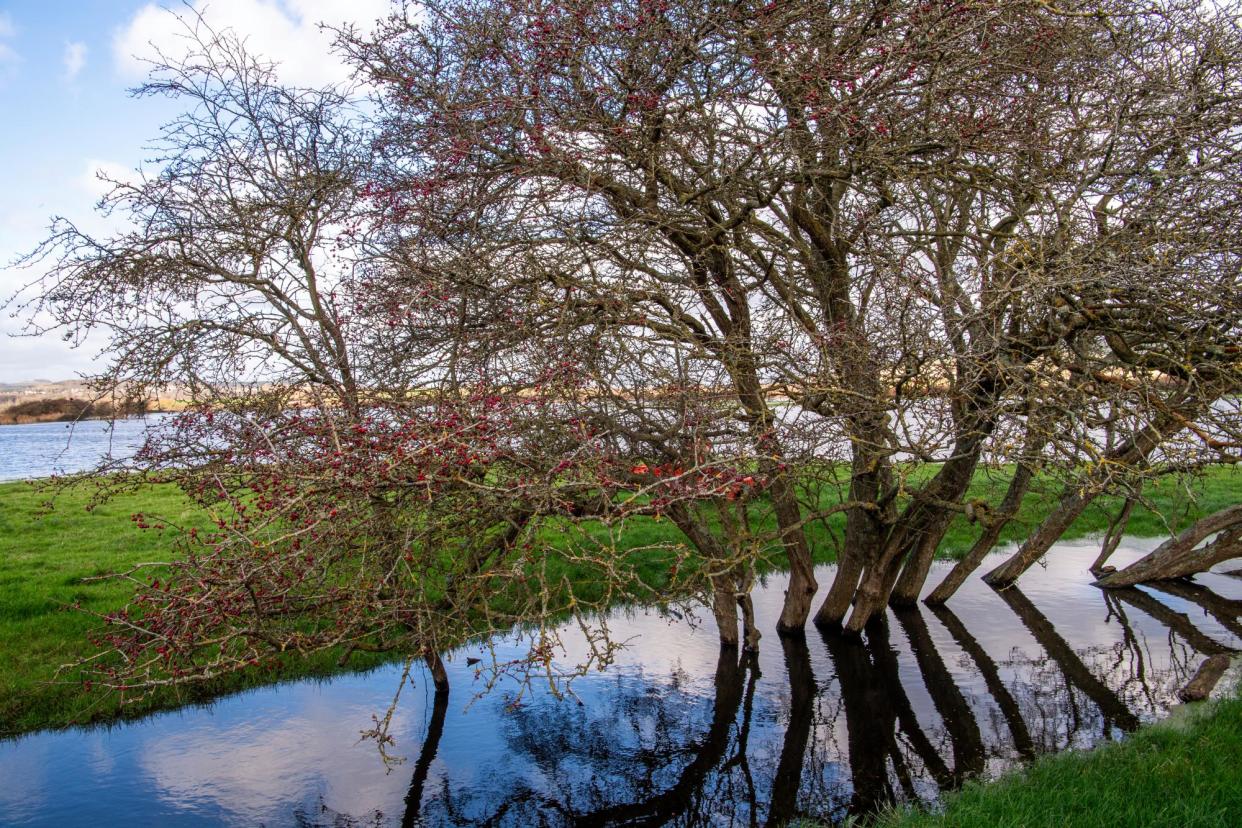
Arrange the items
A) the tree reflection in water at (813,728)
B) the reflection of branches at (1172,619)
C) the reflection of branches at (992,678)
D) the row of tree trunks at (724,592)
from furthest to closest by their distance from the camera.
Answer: the reflection of branches at (1172,619) → the row of tree trunks at (724,592) → the reflection of branches at (992,678) → the tree reflection in water at (813,728)

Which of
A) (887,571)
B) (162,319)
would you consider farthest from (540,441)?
(887,571)

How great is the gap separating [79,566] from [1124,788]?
1254 cm

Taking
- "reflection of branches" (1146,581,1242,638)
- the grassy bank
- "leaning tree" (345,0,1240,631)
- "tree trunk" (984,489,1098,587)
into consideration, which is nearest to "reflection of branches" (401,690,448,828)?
the grassy bank

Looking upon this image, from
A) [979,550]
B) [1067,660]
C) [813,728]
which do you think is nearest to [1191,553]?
[979,550]

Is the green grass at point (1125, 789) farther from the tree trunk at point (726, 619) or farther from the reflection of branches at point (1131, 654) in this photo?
the tree trunk at point (726, 619)

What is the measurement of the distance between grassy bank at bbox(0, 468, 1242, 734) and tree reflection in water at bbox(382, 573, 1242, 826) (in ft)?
4.98

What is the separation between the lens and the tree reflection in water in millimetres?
7094

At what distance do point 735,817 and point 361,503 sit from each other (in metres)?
3.81

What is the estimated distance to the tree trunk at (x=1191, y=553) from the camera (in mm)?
11656

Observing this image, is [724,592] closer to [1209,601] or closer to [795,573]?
[795,573]

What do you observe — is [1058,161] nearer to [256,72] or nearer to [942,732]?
[942,732]

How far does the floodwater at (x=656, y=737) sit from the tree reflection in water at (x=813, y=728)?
0.08 ft

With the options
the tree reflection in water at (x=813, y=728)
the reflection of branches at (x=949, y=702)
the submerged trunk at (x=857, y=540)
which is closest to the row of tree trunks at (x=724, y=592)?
the tree reflection in water at (x=813, y=728)

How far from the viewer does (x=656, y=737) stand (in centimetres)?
827
